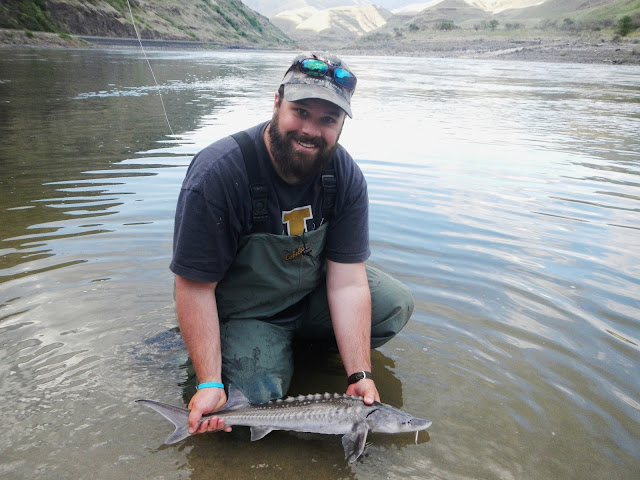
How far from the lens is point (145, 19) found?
7638 cm

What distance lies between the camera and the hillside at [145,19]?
4938 cm

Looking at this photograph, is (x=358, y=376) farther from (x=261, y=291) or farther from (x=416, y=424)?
(x=261, y=291)

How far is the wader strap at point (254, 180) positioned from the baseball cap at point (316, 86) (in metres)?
0.37

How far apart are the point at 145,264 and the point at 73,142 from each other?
636cm

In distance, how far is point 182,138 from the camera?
1177 centimetres

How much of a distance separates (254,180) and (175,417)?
1.41 meters

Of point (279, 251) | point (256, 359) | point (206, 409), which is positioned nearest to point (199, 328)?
point (206, 409)

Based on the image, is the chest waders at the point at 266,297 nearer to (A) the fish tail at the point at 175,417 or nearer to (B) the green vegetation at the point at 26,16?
(A) the fish tail at the point at 175,417

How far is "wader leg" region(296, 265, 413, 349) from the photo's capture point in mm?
3967

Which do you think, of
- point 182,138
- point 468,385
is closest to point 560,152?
point 182,138

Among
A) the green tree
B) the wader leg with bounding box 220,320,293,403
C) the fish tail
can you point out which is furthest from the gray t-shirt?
the green tree

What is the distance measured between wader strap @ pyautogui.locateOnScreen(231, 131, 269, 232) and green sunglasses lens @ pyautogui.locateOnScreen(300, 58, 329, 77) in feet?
1.75

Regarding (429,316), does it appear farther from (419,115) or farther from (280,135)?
(419,115)

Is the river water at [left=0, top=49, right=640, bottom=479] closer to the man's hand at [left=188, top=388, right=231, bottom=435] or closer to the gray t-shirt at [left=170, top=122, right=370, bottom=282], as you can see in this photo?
the man's hand at [left=188, top=388, right=231, bottom=435]
